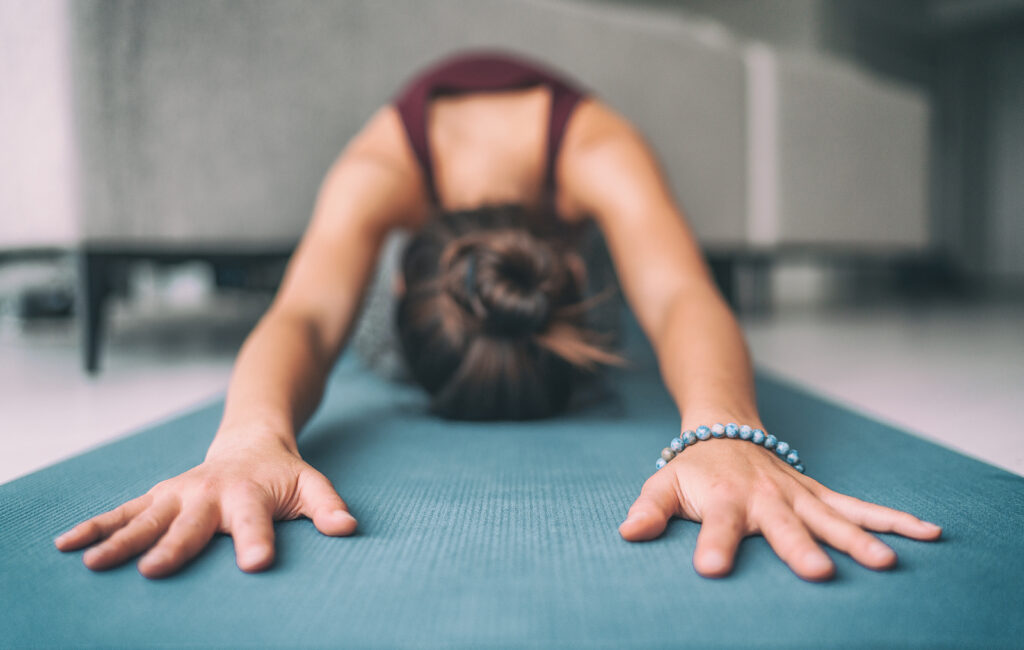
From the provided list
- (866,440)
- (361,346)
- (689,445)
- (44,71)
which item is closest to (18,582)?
(689,445)

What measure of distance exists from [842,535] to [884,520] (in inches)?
2.2

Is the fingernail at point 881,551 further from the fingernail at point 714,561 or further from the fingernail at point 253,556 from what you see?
the fingernail at point 253,556

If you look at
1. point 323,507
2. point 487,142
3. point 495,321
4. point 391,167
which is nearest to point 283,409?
point 323,507

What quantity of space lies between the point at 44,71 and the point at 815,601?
1.47 m

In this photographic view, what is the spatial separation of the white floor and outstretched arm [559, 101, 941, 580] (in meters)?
0.33

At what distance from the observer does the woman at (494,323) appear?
18.1 inches

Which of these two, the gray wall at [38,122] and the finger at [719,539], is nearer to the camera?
the finger at [719,539]

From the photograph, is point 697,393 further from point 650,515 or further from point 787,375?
point 787,375

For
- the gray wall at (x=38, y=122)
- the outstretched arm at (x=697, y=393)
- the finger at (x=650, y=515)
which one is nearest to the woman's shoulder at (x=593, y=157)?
the outstretched arm at (x=697, y=393)

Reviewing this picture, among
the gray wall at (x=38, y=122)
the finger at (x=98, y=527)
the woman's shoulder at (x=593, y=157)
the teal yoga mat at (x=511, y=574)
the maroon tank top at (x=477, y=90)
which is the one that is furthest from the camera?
the gray wall at (x=38, y=122)

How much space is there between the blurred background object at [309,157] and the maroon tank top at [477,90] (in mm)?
507

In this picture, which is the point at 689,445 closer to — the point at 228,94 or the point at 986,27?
the point at 228,94

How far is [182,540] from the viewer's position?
17.3 inches

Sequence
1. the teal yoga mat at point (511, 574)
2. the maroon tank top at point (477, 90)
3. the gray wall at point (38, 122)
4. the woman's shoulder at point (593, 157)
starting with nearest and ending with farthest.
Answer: the teal yoga mat at point (511, 574) < the woman's shoulder at point (593, 157) < the maroon tank top at point (477, 90) < the gray wall at point (38, 122)
